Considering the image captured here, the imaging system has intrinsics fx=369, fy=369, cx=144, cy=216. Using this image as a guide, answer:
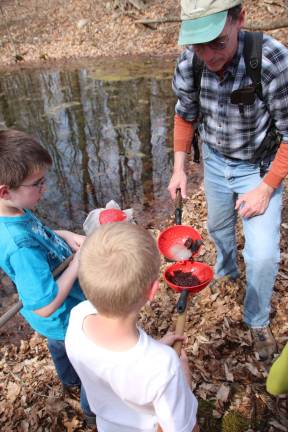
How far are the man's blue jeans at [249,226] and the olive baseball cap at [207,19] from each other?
39.4 inches

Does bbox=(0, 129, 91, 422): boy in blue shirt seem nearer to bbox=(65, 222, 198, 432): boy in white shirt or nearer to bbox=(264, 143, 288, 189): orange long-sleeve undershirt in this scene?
bbox=(65, 222, 198, 432): boy in white shirt

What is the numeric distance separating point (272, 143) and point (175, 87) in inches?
36.2

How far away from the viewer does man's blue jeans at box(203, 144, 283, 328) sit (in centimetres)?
283

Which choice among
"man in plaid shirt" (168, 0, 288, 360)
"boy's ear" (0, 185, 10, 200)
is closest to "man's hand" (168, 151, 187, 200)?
"man in plaid shirt" (168, 0, 288, 360)

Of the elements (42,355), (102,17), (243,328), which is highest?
(102,17)

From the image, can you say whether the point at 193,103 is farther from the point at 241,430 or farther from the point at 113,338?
the point at 241,430

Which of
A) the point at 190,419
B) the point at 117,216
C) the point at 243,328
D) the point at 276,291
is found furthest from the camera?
the point at 276,291

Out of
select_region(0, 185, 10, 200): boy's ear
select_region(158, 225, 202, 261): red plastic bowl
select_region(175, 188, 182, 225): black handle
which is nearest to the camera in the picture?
select_region(0, 185, 10, 200): boy's ear

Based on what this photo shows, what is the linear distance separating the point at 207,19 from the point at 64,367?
Answer: 9.07 feet

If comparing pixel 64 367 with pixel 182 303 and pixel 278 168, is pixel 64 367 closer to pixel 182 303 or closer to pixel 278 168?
pixel 182 303

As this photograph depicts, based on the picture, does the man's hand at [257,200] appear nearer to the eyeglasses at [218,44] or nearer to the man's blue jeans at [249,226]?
the man's blue jeans at [249,226]

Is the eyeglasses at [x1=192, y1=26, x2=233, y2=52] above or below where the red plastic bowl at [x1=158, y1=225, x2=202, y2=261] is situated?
above

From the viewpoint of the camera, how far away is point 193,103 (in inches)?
121

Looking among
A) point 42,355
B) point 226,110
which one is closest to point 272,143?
point 226,110
